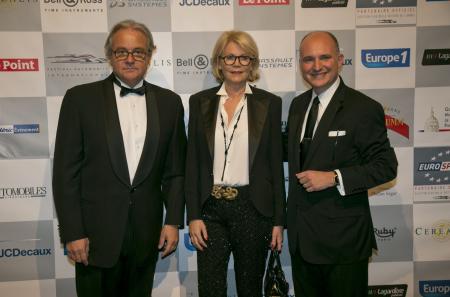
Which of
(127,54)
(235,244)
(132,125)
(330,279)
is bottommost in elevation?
(330,279)

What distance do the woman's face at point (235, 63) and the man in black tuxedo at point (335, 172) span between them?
1.13 ft

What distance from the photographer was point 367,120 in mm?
2174

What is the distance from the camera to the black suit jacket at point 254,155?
7.67 feet

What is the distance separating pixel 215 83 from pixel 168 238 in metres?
1.38

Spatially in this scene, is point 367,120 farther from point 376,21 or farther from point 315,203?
point 376,21

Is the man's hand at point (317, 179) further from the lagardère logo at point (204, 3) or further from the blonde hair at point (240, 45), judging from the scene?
the lagardère logo at point (204, 3)

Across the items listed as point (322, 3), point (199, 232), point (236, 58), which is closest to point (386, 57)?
point (322, 3)

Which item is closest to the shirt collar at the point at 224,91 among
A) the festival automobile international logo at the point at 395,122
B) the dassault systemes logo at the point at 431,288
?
the festival automobile international logo at the point at 395,122

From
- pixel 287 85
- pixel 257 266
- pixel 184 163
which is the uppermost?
pixel 287 85

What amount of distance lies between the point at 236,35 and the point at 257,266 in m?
1.43

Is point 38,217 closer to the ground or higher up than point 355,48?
closer to the ground

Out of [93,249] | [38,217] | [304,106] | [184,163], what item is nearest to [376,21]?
[304,106]

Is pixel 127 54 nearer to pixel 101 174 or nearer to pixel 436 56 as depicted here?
pixel 101 174

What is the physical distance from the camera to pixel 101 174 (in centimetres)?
222
